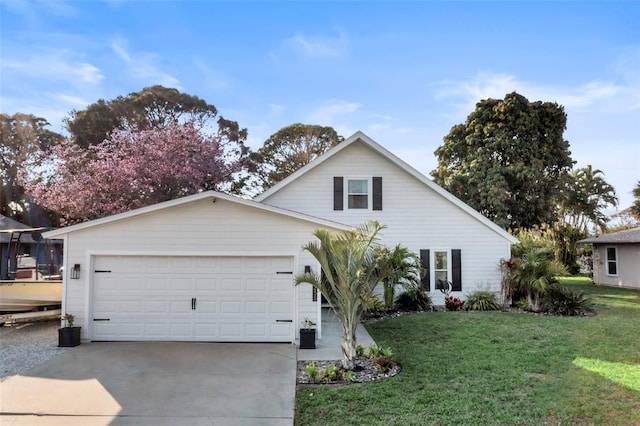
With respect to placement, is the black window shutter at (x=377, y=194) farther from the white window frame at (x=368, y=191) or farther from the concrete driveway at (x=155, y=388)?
the concrete driveway at (x=155, y=388)

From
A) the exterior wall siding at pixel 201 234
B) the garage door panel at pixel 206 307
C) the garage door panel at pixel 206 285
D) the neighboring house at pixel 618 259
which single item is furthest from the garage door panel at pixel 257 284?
the neighboring house at pixel 618 259

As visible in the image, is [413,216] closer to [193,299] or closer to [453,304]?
[453,304]

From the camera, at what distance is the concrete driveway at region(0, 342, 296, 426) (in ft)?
16.7

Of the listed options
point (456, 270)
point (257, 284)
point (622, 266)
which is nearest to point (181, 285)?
point (257, 284)

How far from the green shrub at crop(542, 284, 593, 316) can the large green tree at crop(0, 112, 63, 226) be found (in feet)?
96.3

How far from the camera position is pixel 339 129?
30578mm

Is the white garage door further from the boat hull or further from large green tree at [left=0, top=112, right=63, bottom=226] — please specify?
large green tree at [left=0, top=112, right=63, bottom=226]

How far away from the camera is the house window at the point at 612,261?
65.8 feet

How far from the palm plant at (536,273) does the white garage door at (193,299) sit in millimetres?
8424

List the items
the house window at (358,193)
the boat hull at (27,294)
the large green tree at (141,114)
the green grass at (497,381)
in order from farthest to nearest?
the large green tree at (141,114) → the house window at (358,193) → the boat hull at (27,294) → the green grass at (497,381)

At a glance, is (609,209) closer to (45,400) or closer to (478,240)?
(478,240)

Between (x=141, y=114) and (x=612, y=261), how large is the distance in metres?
28.3

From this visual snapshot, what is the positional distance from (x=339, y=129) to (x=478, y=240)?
18567mm

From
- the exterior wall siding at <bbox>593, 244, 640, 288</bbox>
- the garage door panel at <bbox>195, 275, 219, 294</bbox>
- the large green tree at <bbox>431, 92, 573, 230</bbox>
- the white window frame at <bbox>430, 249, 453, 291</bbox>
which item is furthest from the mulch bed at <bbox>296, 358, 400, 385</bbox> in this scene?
the exterior wall siding at <bbox>593, 244, 640, 288</bbox>
